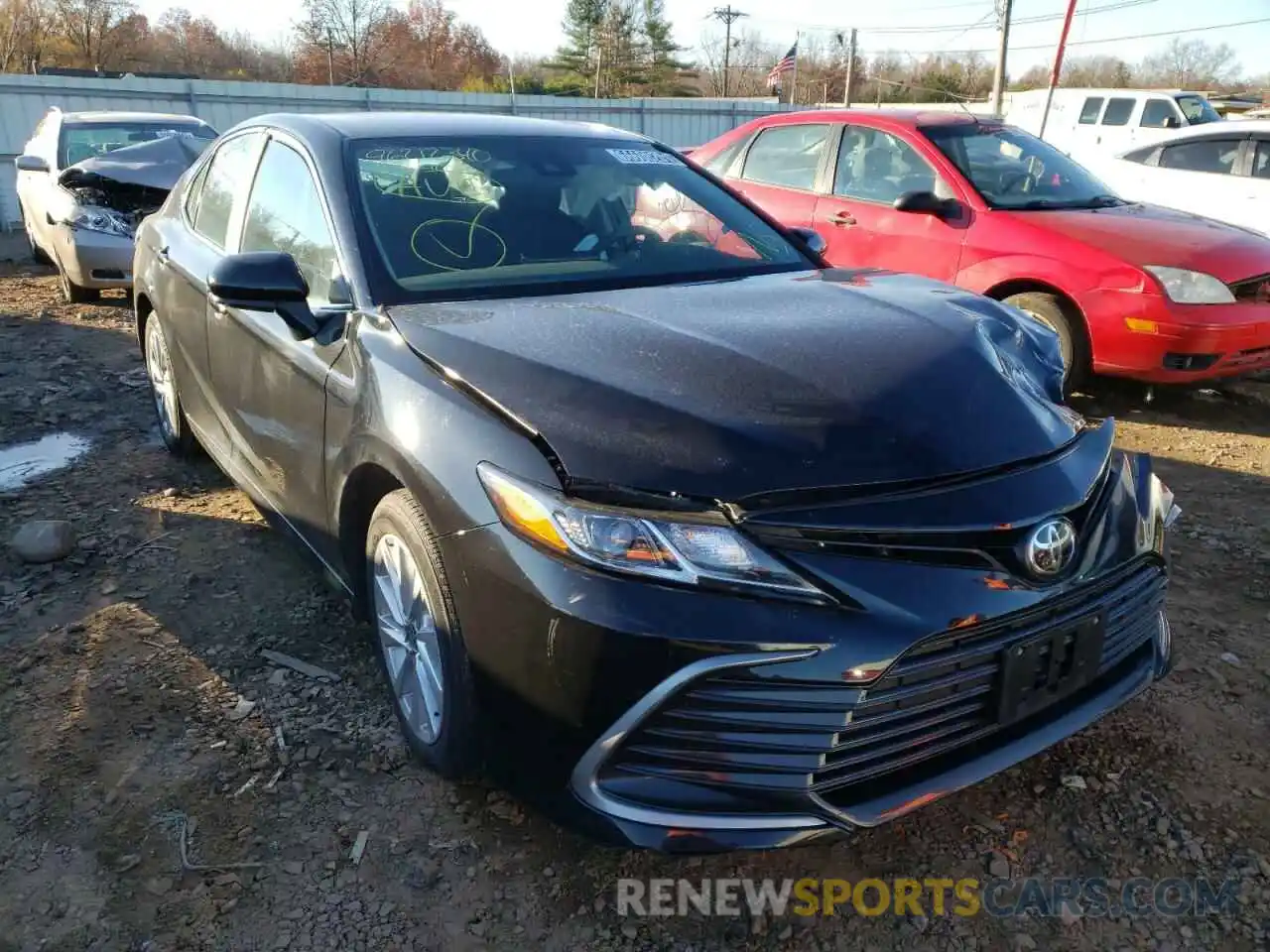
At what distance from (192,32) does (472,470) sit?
64142 millimetres

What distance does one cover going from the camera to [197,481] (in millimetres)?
4262

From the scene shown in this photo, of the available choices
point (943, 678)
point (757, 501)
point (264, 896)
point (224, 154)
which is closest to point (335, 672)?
point (264, 896)

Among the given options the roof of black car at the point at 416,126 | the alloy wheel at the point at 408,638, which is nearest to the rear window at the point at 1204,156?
the roof of black car at the point at 416,126

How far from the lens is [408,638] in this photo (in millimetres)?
2289

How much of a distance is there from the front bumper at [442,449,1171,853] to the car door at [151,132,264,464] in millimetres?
2121

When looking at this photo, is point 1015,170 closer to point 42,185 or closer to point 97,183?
point 97,183

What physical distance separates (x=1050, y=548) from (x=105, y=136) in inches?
388

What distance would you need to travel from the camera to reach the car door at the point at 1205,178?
8.66 m

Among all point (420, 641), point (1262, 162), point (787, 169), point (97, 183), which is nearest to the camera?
point (420, 641)

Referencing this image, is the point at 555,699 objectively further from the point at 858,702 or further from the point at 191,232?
the point at 191,232

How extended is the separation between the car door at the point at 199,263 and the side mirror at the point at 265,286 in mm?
987

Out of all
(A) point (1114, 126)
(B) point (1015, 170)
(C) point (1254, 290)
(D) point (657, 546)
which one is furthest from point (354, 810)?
(A) point (1114, 126)

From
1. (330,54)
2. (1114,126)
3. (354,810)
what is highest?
(330,54)

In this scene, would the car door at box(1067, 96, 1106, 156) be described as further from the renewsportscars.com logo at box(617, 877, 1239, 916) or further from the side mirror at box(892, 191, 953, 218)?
the renewsportscars.com logo at box(617, 877, 1239, 916)
